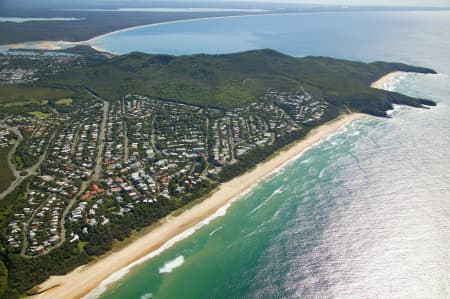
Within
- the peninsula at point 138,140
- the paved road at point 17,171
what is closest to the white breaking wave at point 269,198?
the peninsula at point 138,140

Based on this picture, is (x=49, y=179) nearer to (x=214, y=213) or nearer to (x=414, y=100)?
(x=214, y=213)

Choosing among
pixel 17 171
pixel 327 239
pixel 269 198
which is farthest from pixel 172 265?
pixel 17 171

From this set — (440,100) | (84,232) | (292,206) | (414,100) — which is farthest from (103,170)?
(440,100)

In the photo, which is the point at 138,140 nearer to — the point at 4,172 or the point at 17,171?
the point at 17,171

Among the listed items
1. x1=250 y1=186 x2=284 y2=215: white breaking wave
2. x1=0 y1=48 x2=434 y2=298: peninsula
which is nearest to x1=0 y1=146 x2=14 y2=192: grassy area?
x1=0 y1=48 x2=434 y2=298: peninsula

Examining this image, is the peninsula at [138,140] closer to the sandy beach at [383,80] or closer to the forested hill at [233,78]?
the forested hill at [233,78]

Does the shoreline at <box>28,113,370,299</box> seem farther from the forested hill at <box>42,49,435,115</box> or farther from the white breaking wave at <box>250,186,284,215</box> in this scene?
the forested hill at <box>42,49,435,115</box>
